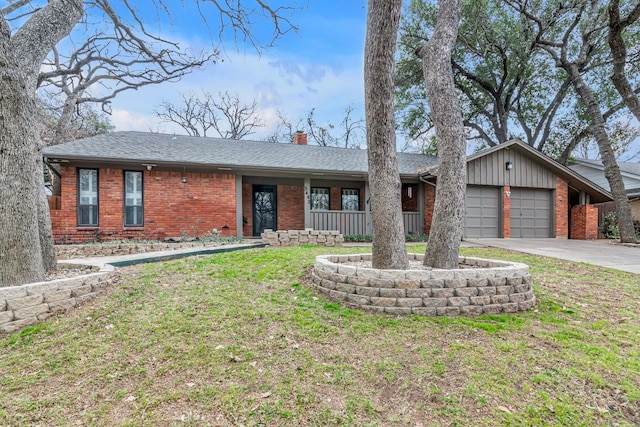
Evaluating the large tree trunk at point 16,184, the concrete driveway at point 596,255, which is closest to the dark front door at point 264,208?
the concrete driveway at point 596,255

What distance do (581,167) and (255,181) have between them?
65.3 feet

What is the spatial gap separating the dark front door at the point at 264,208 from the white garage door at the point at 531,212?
895 cm

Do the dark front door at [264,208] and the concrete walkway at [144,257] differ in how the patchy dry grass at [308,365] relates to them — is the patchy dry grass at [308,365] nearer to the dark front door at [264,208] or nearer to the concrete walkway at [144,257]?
the concrete walkway at [144,257]

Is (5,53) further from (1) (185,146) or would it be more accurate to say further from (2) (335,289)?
(1) (185,146)

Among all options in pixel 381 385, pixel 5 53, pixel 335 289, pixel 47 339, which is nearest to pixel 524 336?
pixel 381 385

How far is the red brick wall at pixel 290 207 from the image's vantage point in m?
12.4

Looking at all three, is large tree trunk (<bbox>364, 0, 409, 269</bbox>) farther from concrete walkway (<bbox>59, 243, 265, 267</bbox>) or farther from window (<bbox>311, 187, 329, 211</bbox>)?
window (<bbox>311, 187, 329, 211</bbox>)

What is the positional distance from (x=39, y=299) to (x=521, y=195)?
44.7 ft

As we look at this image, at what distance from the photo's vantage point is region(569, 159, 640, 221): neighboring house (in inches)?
560

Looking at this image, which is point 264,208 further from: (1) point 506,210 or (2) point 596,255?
(2) point 596,255

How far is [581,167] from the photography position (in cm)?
1938

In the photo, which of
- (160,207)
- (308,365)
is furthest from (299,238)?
(308,365)

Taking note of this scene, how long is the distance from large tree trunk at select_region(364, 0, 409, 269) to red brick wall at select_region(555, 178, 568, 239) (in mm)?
11135

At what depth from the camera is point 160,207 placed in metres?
10.0
